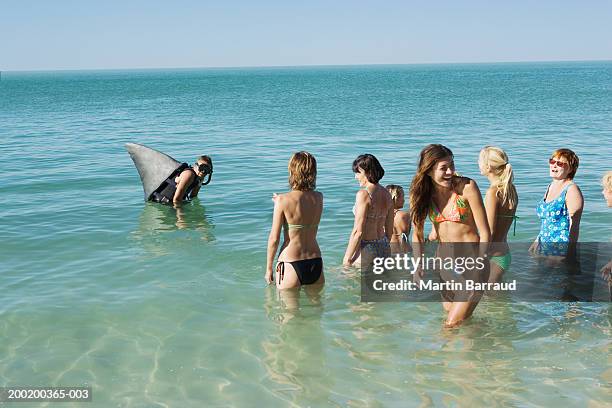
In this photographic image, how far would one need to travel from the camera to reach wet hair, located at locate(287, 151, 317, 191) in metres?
6.49

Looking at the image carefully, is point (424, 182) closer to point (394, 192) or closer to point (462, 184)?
point (462, 184)

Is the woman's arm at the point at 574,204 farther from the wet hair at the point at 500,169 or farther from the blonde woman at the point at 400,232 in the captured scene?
the blonde woman at the point at 400,232

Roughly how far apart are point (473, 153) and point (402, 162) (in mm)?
3610

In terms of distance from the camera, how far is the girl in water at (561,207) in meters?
6.82

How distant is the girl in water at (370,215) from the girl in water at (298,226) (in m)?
0.72

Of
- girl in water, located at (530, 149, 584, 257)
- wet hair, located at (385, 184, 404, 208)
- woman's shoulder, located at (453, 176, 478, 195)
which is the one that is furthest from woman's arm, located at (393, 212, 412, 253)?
woman's shoulder, located at (453, 176, 478, 195)

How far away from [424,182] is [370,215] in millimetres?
1824

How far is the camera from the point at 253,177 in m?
17.2

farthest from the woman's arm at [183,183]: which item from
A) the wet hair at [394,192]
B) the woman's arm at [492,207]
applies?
the woman's arm at [492,207]

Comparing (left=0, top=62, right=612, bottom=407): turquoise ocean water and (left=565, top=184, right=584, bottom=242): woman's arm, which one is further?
(left=565, top=184, right=584, bottom=242): woman's arm

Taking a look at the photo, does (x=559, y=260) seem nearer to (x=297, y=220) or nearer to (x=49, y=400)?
(x=297, y=220)

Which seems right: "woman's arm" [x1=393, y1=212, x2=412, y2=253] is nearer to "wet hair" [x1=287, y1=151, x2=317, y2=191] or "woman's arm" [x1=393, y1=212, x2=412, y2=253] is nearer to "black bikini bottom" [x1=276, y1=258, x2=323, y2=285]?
"black bikini bottom" [x1=276, y1=258, x2=323, y2=285]

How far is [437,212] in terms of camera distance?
5.90m

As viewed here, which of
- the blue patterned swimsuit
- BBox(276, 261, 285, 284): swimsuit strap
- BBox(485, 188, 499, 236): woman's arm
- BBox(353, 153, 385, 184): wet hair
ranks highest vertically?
BBox(353, 153, 385, 184): wet hair
